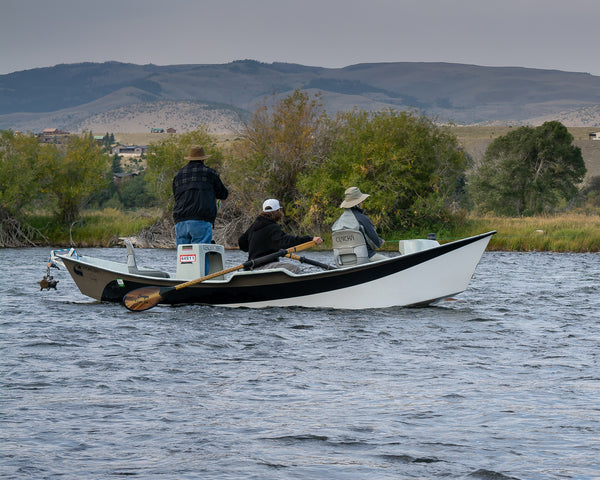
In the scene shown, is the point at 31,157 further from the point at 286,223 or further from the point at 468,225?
the point at 468,225

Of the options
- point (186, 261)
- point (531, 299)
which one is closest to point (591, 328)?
point (531, 299)

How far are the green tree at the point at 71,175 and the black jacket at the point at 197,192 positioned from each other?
30284 mm

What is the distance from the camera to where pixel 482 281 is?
1977cm

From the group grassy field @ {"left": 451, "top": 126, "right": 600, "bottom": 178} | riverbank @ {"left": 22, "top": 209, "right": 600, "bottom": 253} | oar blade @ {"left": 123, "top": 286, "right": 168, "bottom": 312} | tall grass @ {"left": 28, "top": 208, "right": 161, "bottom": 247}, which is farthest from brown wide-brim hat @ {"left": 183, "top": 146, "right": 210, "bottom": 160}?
grassy field @ {"left": 451, "top": 126, "right": 600, "bottom": 178}

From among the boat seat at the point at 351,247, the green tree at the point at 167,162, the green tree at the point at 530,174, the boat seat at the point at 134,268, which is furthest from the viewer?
the green tree at the point at 530,174

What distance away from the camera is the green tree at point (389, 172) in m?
36.1

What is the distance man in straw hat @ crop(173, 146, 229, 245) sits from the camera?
506 inches

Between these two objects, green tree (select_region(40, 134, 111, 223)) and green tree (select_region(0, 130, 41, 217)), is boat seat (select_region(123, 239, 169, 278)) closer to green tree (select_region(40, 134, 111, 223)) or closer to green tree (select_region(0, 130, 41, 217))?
green tree (select_region(0, 130, 41, 217))

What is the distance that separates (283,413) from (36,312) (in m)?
8.16

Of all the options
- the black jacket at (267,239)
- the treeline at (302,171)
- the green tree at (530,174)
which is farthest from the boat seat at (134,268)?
the green tree at (530,174)

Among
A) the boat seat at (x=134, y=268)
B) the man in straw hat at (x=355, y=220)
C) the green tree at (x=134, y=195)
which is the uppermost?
the green tree at (x=134, y=195)

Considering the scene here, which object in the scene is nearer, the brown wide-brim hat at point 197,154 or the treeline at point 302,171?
the brown wide-brim hat at point 197,154

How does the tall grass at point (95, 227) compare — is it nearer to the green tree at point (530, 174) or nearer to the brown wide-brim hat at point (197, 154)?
the green tree at point (530, 174)

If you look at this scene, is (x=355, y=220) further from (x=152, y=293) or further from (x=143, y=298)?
(x=143, y=298)
